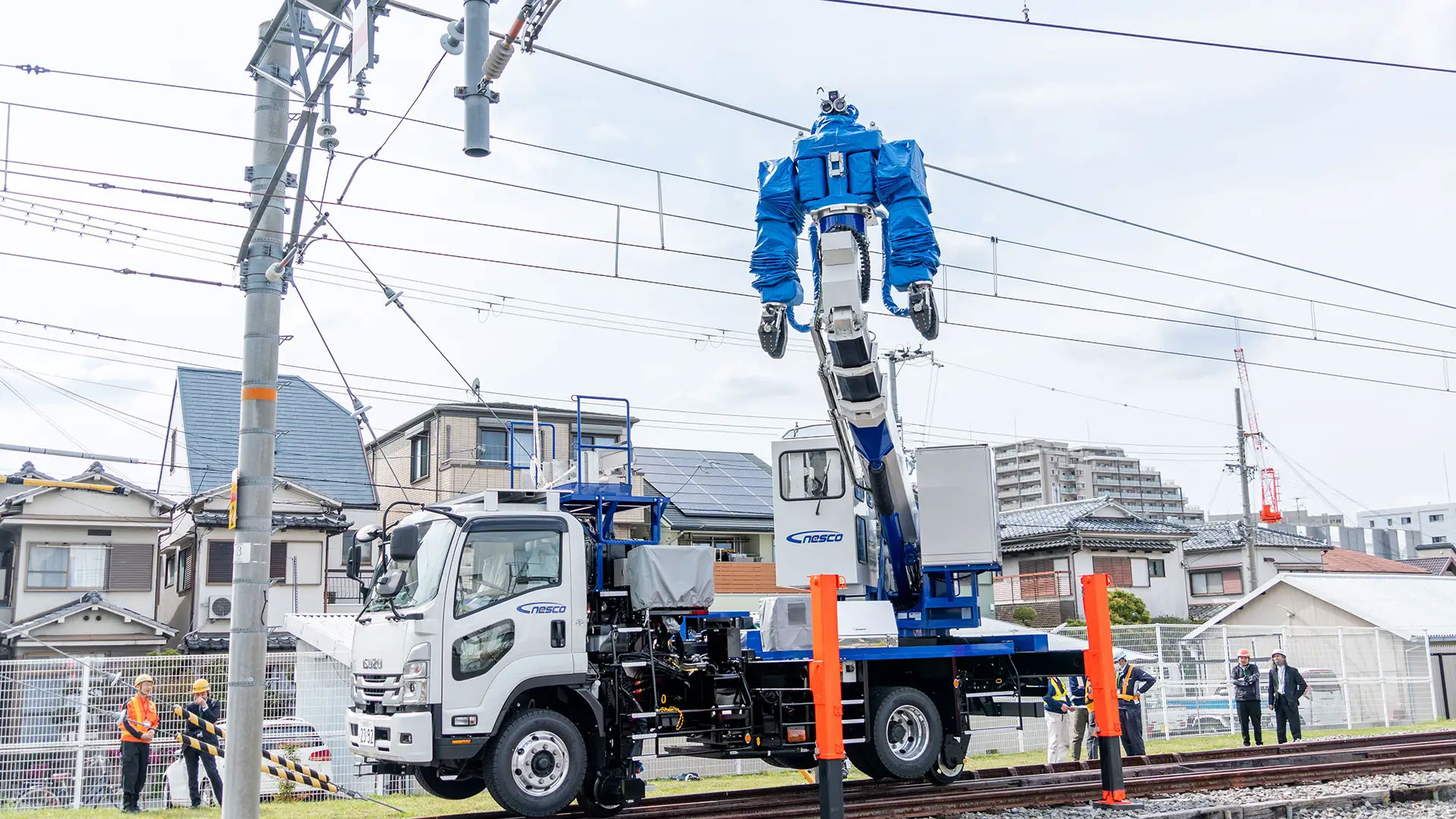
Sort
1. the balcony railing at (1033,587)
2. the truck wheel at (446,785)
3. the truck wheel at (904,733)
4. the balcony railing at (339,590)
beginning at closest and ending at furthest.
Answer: the truck wheel at (446,785) → the truck wheel at (904,733) → the balcony railing at (339,590) → the balcony railing at (1033,587)

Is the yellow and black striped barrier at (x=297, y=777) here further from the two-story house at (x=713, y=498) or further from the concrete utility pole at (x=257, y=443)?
the two-story house at (x=713, y=498)

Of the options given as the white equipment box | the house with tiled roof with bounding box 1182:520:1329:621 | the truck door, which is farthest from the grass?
the house with tiled roof with bounding box 1182:520:1329:621

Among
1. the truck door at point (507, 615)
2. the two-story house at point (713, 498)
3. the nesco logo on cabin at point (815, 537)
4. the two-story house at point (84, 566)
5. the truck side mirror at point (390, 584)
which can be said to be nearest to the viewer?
the truck door at point (507, 615)

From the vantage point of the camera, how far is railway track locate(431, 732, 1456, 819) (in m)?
11.2

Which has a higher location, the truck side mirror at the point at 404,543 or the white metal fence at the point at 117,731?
the truck side mirror at the point at 404,543

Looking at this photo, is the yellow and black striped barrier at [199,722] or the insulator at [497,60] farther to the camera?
the yellow and black striped barrier at [199,722]

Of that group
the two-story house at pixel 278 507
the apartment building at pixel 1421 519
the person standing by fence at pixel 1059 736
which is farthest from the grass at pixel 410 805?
the apartment building at pixel 1421 519

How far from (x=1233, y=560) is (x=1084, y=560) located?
10.5 metres

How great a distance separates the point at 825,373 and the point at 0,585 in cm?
2889

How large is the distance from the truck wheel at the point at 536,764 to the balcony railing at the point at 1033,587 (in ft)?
103

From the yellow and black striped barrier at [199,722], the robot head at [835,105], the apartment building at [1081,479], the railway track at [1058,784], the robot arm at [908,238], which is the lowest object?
the railway track at [1058,784]

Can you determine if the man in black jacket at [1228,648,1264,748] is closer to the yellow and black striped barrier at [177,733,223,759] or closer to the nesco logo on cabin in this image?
the nesco logo on cabin

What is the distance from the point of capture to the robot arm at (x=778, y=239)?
35.6 feet

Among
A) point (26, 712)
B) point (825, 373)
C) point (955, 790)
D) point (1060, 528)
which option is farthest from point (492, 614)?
point (1060, 528)
